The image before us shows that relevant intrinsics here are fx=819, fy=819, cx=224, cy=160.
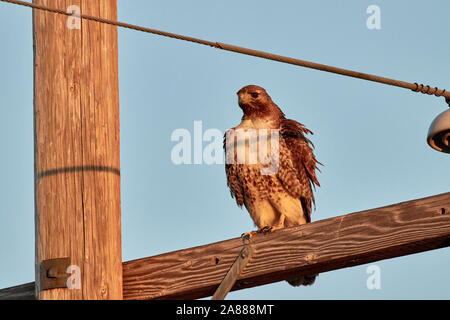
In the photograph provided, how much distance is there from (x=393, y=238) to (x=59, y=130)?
181 cm

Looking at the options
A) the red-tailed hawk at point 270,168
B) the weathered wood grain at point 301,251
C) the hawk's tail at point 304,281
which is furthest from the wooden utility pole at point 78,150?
the red-tailed hawk at point 270,168

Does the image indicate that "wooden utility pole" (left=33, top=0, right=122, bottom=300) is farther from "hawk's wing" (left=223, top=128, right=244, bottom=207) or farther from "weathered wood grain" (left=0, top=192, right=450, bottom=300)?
"hawk's wing" (left=223, top=128, right=244, bottom=207)

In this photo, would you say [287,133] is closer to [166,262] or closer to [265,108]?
[265,108]

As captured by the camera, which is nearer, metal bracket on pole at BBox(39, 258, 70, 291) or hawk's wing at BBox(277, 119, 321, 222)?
metal bracket on pole at BBox(39, 258, 70, 291)

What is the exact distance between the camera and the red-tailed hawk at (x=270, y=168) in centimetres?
699

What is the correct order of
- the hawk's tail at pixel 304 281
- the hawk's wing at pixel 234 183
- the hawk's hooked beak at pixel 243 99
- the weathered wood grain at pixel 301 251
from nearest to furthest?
the weathered wood grain at pixel 301 251, the hawk's tail at pixel 304 281, the hawk's wing at pixel 234 183, the hawk's hooked beak at pixel 243 99

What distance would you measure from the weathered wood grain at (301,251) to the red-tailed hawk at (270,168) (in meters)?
2.54

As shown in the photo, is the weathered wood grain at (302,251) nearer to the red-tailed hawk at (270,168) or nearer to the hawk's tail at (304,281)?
the hawk's tail at (304,281)

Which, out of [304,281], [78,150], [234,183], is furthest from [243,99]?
[78,150]

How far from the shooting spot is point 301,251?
4.11 m

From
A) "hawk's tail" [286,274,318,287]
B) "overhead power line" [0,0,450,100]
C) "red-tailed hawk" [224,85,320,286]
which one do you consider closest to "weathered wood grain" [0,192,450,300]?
"overhead power line" [0,0,450,100]

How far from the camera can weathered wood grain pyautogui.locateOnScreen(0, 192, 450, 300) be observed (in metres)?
3.85

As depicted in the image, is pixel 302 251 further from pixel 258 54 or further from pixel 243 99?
pixel 243 99
